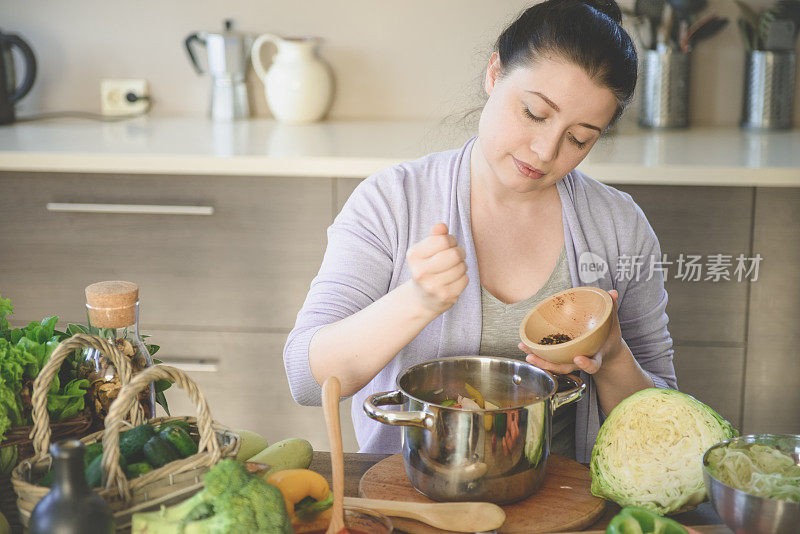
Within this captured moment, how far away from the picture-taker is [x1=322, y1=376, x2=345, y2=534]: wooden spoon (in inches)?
31.8

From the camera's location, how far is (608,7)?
131 cm

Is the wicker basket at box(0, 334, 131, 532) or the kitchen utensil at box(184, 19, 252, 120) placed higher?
the kitchen utensil at box(184, 19, 252, 120)

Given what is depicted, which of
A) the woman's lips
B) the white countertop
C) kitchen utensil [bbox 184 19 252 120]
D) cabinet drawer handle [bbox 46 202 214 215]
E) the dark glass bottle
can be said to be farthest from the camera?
kitchen utensil [bbox 184 19 252 120]

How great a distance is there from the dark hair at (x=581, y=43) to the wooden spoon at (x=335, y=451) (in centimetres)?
63

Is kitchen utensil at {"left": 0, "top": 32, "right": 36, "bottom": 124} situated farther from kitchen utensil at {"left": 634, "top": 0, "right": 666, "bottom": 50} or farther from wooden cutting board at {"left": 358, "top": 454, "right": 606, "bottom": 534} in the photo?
wooden cutting board at {"left": 358, "top": 454, "right": 606, "bottom": 534}

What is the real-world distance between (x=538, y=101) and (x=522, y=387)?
42cm

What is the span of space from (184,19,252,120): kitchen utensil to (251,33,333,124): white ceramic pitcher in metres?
0.06

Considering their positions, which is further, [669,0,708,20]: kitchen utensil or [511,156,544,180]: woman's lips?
[669,0,708,20]: kitchen utensil

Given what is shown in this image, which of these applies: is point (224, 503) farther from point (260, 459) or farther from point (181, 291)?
point (181, 291)

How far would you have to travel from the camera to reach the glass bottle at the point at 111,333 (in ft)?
3.00

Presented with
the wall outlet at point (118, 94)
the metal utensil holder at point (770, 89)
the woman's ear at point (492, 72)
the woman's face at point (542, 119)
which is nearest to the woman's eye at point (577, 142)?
the woman's face at point (542, 119)

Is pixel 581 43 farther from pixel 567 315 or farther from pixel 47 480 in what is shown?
pixel 47 480

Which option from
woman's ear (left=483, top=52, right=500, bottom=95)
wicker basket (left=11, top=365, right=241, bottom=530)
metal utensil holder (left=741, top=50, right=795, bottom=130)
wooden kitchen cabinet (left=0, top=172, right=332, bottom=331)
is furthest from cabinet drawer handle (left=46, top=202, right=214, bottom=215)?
metal utensil holder (left=741, top=50, right=795, bottom=130)

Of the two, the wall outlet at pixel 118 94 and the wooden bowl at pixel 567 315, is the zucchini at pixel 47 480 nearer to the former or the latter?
the wooden bowl at pixel 567 315
